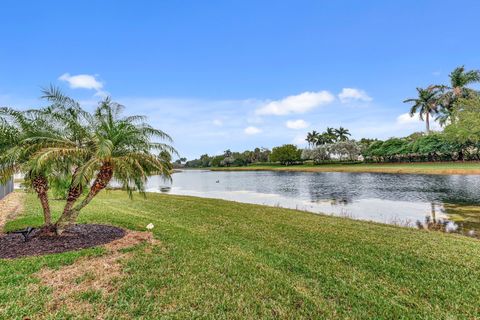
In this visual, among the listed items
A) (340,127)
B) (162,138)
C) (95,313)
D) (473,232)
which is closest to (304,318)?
(95,313)

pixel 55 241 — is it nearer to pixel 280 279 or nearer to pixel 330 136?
pixel 280 279

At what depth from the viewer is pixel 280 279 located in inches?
212

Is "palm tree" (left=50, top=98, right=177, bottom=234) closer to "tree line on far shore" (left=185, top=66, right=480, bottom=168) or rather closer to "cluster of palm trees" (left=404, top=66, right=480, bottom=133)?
"tree line on far shore" (left=185, top=66, right=480, bottom=168)

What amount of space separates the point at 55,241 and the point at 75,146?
2692mm

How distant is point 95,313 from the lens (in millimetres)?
4148

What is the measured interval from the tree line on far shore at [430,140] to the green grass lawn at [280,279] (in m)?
27.9

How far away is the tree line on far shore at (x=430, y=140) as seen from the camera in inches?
1291

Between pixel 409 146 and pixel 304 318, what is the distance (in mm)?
80696

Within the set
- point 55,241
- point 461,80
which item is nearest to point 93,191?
point 55,241

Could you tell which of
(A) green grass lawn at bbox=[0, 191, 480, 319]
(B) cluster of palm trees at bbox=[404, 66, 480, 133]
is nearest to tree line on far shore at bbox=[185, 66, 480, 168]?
(B) cluster of palm trees at bbox=[404, 66, 480, 133]

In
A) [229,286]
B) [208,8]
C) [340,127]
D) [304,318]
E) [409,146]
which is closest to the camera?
[304,318]

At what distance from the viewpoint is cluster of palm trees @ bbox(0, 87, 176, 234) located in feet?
24.4

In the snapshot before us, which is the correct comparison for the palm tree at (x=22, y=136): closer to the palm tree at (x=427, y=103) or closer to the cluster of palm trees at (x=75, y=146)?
the cluster of palm trees at (x=75, y=146)

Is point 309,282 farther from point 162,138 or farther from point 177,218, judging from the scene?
point 177,218
